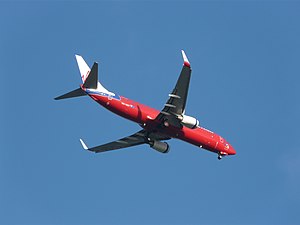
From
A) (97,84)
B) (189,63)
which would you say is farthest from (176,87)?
(97,84)

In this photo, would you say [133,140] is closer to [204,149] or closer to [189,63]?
[204,149]

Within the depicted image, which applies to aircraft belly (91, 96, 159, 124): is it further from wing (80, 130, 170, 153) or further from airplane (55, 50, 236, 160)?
wing (80, 130, 170, 153)

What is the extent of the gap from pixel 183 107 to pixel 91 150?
14691mm

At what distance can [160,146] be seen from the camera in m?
80.6

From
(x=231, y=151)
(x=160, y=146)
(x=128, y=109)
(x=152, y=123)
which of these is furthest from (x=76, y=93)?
(x=231, y=151)

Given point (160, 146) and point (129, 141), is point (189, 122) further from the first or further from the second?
point (129, 141)

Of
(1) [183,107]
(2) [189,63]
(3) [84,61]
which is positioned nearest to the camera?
(2) [189,63]

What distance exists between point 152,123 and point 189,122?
378 centimetres

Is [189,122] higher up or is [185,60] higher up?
[185,60]

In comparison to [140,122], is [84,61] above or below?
above

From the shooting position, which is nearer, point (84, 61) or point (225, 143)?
point (84, 61)

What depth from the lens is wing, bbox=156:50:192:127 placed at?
68625mm

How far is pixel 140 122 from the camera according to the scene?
75.4 metres

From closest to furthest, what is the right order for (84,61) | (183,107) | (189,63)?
1. (189,63)
2. (183,107)
3. (84,61)
